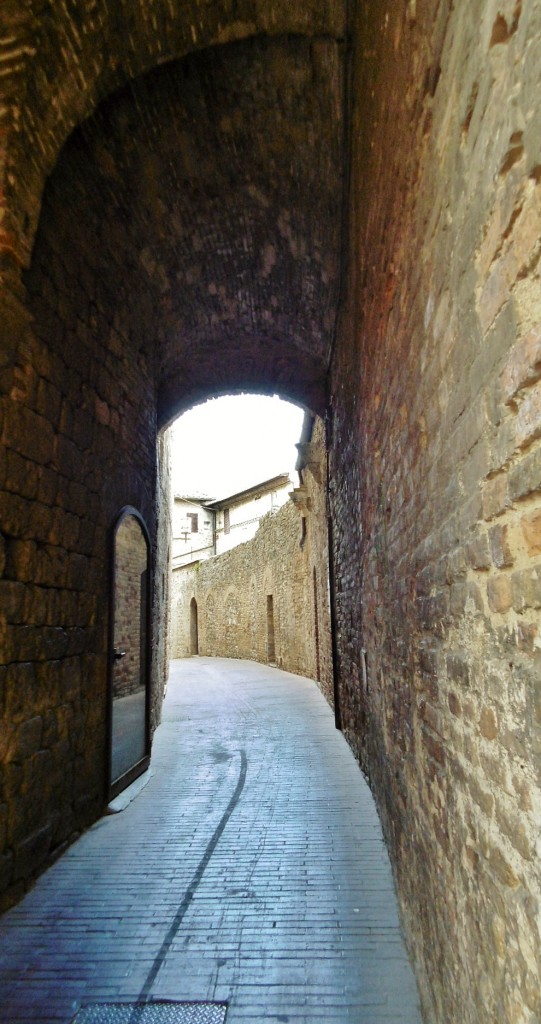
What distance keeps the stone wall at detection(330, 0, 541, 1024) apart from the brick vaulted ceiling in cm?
89

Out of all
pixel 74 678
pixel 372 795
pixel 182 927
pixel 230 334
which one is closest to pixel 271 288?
pixel 230 334

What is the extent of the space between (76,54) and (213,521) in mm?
33641

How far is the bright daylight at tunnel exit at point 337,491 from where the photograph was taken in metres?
1.21

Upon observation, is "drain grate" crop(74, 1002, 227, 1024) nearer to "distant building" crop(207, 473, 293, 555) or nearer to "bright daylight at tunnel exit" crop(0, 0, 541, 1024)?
"bright daylight at tunnel exit" crop(0, 0, 541, 1024)

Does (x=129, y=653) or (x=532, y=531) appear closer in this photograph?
(x=532, y=531)

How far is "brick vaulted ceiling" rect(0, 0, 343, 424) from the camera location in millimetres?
2955

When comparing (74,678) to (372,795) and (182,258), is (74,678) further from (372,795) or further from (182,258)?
(182,258)

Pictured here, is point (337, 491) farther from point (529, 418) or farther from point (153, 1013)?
point (529, 418)

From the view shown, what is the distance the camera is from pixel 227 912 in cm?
281

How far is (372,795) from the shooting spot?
4277mm

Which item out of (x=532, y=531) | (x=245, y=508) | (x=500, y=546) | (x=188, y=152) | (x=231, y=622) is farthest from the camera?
(x=245, y=508)

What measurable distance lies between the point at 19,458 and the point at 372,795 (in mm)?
3461

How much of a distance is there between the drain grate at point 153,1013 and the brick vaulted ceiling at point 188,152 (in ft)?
11.1

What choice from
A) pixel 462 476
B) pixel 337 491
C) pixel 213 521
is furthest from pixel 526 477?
pixel 213 521
